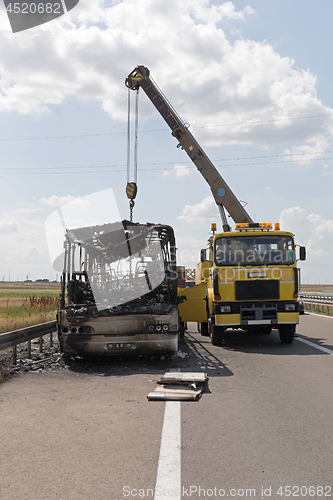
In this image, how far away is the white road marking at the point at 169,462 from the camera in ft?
11.9

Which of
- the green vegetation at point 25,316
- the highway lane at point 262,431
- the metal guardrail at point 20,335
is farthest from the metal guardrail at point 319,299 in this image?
the highway lane at point 262,431

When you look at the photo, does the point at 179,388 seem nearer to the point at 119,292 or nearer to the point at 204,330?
the point at 119,292

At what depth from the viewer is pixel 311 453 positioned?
14.5ft

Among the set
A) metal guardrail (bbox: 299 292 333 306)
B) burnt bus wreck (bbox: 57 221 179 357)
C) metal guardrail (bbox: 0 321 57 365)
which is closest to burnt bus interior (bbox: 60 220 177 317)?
burnt bus wreck (bbox: 57 221 179 357)

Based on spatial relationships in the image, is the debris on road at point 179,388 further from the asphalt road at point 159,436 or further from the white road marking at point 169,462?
the white road marking at point 169,462

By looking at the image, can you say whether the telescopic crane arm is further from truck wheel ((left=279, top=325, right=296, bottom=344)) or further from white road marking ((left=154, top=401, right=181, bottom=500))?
white road marking ((left=154, top=401, right=181, bottom=500))

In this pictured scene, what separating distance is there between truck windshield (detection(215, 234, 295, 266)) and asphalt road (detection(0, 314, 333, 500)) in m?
4.31

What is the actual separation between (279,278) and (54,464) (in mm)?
9648

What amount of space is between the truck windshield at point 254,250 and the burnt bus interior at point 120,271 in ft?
6.71

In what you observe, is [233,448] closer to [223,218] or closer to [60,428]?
[60,428]

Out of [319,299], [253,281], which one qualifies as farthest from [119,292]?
[319,299]

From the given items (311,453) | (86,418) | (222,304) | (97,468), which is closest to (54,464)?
(97,468)

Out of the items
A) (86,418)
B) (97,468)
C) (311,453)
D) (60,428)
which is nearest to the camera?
(97,468)

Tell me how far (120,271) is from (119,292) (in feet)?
2.84
